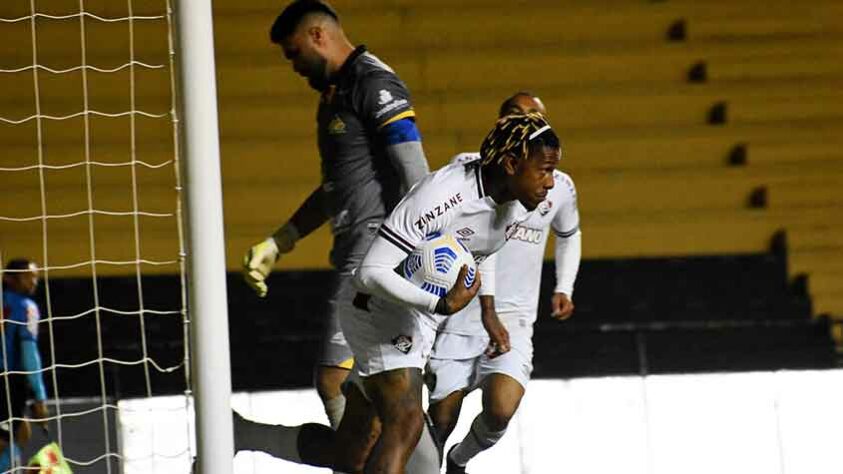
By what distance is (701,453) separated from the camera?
21.3 feet

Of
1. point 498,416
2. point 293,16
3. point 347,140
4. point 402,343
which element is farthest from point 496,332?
point 293,16

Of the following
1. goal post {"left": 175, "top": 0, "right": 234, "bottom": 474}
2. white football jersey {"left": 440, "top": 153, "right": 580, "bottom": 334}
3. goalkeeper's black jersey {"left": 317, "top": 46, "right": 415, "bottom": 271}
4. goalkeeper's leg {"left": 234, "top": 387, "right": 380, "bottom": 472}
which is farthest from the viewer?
white football jersey {"left": 440, "top": 153, "right": 580, "bottom": 334}

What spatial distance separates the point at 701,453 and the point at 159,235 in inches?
168

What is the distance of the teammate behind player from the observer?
5.14m

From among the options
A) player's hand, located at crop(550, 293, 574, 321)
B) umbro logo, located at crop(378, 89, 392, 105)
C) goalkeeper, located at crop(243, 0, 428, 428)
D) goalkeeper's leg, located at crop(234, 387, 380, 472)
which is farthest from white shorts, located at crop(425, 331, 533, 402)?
umbro logo, located at crop(378, 89, 392, 105)

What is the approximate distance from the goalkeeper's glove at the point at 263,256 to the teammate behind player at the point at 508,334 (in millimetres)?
826

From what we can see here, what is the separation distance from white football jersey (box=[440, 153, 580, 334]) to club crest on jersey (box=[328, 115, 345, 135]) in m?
1.08

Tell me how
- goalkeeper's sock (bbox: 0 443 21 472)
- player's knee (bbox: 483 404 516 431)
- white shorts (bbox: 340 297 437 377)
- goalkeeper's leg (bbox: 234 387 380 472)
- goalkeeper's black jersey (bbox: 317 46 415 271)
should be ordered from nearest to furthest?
white shorts (bbox: 340 297 437 377), goalkeeper's leg (bbox: 234 387 380 472), goalkeeper's black jersey (bbox: 317 46 415 271), player's knee (bbox: 483 404 516 431), goalkeeper's sock (bbox: 0 443 21 472)

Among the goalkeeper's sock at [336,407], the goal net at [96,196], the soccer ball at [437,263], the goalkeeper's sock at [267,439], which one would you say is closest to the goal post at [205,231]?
the soccer ball at [437,263]

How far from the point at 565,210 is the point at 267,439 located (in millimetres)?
1589

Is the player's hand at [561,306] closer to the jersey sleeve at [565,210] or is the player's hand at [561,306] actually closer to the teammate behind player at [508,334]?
the teammate behind player at [508,334]

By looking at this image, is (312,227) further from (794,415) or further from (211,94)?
(794,415)

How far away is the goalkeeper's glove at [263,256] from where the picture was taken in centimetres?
454

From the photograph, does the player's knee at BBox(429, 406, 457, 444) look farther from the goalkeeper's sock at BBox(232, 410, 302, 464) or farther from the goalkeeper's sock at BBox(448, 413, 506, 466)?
the goalkeeper's sock at BBox(232, 410, 302, 464)
